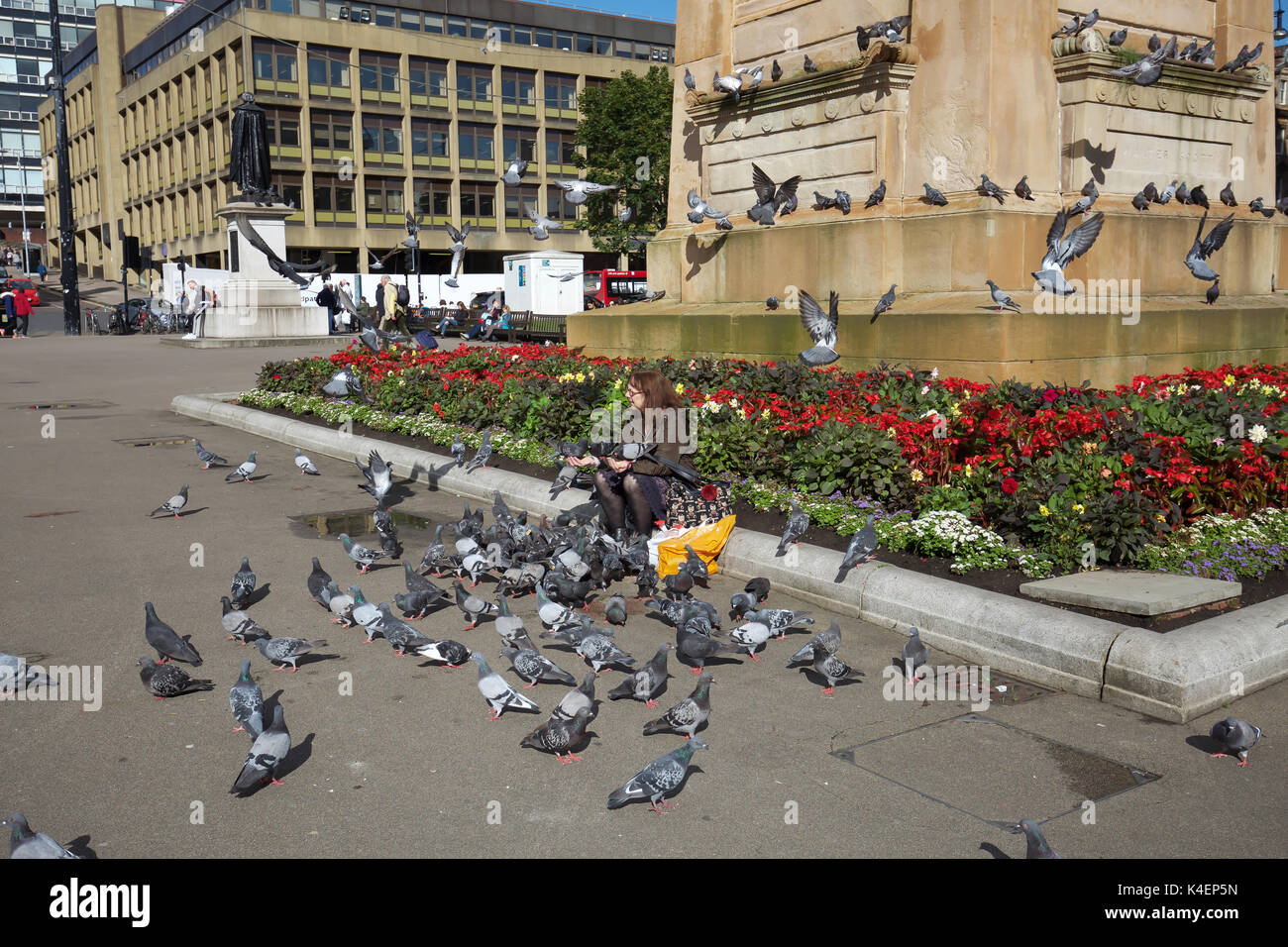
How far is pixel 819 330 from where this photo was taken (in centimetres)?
1116

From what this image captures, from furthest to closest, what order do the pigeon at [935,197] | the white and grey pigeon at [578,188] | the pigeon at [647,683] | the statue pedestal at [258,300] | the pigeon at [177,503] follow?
the statue pedestal at [258,300]
the white and grey pigeon at [578,188]
the pigeon at [935,197]
the pigeon at [177,503]
the pigeon at [647,683]

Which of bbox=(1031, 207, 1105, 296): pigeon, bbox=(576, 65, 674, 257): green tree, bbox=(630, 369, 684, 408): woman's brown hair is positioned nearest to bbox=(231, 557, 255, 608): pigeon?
bbox=(630, 369, 684, 408): woman's brown hair

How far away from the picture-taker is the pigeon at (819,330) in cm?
1080

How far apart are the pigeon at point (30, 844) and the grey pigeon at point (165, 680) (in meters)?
1.65

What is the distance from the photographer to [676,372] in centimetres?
1159

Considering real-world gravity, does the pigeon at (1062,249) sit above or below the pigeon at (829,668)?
above

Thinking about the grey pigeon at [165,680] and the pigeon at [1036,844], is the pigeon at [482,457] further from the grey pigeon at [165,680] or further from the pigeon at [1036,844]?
the pigeon at [1036,844]

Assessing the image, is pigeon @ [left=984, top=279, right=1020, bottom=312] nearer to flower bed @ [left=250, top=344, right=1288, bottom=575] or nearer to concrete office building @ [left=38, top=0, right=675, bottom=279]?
flower bed @ [left=250, top=344, right=1288, bottom=575]

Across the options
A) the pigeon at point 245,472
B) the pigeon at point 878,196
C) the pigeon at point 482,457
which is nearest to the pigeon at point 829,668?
the pigeon at point 482,457


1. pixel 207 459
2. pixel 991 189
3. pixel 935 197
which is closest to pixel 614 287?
pixel 935 197

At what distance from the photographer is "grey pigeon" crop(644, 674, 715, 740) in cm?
488

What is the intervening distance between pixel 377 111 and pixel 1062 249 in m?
65.5

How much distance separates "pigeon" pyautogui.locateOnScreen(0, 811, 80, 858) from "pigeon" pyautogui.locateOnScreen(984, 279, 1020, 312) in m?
8.62

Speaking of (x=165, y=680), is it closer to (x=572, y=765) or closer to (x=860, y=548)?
(x=572, y=765)
